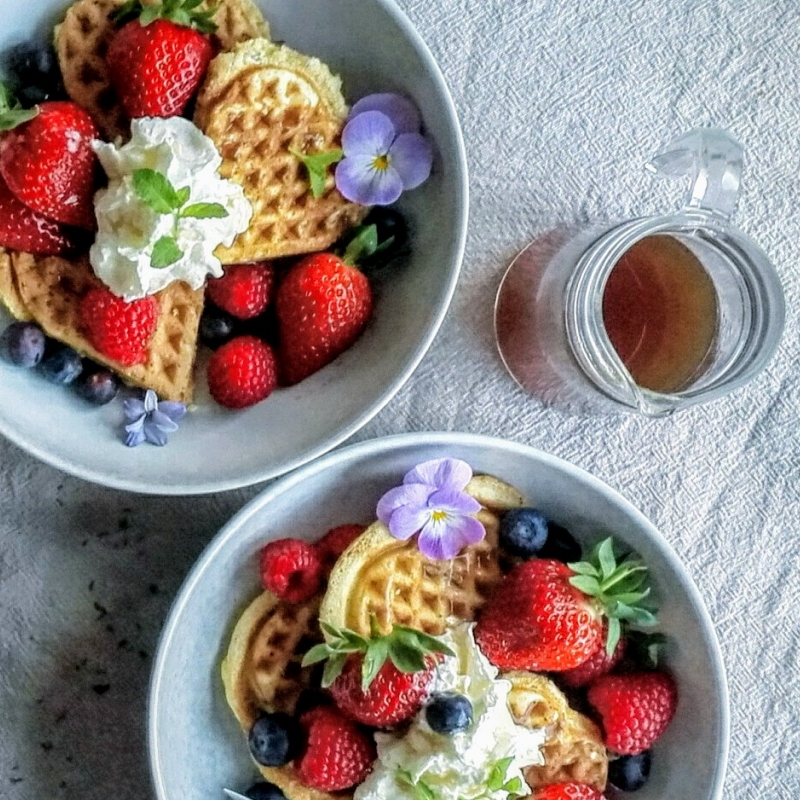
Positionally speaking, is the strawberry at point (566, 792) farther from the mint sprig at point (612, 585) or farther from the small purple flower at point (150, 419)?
the small purple flower at point (150, 419)

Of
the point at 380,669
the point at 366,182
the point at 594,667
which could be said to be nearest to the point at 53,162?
the point at 366,182

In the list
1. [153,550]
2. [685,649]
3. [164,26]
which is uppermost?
[164,26]

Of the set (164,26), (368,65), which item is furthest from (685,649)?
(164,26)

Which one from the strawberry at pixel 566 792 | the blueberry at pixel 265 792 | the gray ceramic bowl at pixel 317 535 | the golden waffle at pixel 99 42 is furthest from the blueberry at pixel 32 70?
the strawberry at pixel 566 792

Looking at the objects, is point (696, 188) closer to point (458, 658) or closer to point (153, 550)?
point (458, 658)

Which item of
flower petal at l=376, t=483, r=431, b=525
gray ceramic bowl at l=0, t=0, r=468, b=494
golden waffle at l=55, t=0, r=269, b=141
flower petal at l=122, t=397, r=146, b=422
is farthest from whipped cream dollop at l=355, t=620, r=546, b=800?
golden waffle at l=55, t=0, r=269, b=141

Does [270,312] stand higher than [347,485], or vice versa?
[270,312]

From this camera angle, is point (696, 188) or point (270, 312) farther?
point (270, 312)
